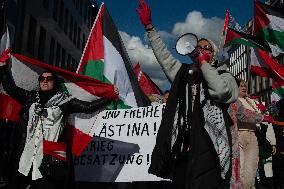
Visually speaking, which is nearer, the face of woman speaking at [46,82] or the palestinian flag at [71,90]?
the face of woman speaking at [46,82]

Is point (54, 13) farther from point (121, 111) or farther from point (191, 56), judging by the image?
point (191, 56)

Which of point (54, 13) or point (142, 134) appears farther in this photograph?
point (54, 13)

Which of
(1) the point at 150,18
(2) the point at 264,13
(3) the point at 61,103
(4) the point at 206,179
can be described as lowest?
(4) the point at 206,179

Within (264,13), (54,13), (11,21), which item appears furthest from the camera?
(54,13)

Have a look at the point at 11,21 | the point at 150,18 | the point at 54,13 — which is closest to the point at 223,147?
the point at 150,18

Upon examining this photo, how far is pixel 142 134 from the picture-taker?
249 inches

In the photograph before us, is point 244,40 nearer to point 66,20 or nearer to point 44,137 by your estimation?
point 44,137

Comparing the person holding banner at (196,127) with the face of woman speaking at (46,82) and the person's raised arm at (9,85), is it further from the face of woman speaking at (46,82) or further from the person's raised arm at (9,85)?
the person's raised arm at (9,85)

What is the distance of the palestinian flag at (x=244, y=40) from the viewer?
896cm

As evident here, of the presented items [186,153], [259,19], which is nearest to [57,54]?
Result: [259,19]

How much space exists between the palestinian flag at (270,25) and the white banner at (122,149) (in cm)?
341

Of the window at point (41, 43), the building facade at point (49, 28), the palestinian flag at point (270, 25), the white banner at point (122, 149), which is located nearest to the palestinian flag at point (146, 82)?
the palestinian flag at point (270, 25)

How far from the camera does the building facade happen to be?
62.3 ft

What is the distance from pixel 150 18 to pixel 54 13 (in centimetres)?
2252
